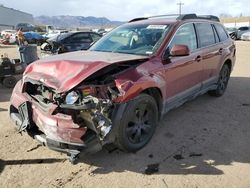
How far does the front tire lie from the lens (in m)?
3.90

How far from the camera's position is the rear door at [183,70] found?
478 centimetres

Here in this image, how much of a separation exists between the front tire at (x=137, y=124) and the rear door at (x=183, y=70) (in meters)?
0.51

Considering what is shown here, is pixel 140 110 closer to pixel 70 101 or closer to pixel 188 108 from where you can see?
pixel 70 101

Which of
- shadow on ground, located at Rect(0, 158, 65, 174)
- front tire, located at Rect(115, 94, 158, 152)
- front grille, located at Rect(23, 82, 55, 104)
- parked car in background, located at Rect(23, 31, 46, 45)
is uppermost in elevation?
front grille, located at Rect(23, 82, 55, 104)

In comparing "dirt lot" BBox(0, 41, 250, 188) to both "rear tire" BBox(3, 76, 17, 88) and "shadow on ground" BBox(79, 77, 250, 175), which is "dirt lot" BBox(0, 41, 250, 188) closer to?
"shadow on ground" BBox(79, 77, 250, 175)

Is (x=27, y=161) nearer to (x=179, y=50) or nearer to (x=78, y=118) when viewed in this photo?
(x=78, y=118)

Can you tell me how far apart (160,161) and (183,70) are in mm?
1750

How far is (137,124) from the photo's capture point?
14.0ft

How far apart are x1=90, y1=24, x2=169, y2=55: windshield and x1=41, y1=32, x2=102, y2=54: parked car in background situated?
7.29 metres

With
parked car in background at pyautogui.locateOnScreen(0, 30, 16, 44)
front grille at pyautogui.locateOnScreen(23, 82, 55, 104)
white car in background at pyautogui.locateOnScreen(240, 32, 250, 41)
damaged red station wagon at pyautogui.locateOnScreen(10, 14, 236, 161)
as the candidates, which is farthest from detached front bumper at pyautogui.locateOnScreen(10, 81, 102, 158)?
white car in background at pyautogui.locateOnScreen(240, 32, 250, 41)

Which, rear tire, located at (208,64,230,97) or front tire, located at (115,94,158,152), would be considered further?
rear tire, located at (208,64,230,97)

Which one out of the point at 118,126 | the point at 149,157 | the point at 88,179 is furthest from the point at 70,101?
the point at 149,157

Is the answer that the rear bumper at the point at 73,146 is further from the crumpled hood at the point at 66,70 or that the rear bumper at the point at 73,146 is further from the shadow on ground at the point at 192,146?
the crumpled hood at the point at 66,70

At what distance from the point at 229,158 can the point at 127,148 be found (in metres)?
1.43
